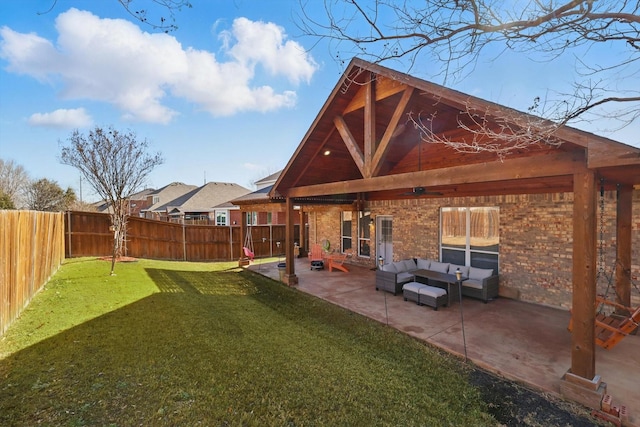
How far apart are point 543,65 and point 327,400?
467 cm

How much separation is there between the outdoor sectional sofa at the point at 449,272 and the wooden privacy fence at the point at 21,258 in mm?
7607

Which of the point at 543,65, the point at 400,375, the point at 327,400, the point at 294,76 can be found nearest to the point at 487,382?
the point at 400,375

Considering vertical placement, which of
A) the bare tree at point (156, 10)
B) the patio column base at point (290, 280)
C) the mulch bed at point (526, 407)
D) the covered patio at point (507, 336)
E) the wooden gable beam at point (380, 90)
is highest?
the wooden gable beam at point (380, 90)

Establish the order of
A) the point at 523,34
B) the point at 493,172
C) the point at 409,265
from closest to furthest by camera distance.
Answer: the point at 523,34, the point at 493,172, the point at 409,265

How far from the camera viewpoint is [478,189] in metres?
7.90

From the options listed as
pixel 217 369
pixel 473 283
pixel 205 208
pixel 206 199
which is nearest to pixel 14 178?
pixel 206 199

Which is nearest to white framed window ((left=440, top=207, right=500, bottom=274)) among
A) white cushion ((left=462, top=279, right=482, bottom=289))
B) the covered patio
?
white cushion ((left=462, top=279, right=482, bottom=289))

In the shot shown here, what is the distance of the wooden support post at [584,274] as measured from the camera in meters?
3.40

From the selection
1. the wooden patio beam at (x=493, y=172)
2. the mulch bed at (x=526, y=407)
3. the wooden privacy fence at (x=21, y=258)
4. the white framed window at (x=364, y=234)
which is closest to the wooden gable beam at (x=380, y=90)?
the wooden patio beam at (x=493, y=172)

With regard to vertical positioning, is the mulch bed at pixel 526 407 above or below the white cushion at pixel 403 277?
below

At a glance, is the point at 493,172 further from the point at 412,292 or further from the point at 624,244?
the point at 412,292

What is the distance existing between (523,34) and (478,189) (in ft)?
17.5

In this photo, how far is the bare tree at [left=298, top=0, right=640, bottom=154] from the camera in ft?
9.68

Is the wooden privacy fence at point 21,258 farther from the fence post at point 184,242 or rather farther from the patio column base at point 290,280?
the fence post at point 184,242
